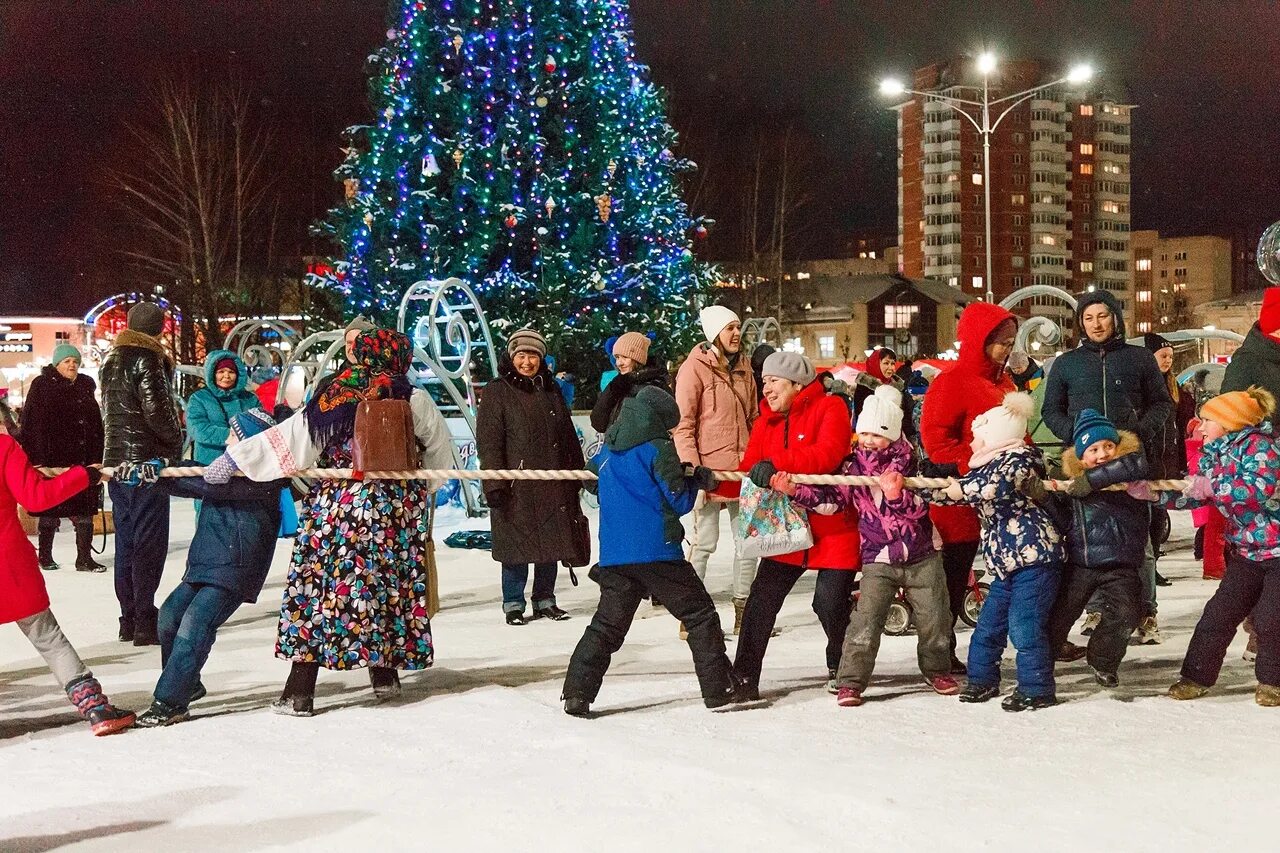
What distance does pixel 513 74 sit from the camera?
18125mm

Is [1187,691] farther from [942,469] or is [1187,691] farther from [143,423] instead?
[143,423]

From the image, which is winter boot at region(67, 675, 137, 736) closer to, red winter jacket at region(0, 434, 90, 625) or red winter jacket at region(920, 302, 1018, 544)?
red winter jacket at region(0, 434, 90, 625)

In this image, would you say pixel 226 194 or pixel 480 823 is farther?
pixel 226 194

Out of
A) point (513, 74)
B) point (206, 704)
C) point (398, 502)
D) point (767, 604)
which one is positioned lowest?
point (206, 704)

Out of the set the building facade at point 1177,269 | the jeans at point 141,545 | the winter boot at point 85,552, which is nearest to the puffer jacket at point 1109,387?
the jeans at point 141,545

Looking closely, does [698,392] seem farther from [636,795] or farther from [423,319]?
[423,319]

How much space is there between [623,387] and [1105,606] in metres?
2.53

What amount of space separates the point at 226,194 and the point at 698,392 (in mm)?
29532

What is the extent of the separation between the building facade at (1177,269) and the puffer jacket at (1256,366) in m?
153

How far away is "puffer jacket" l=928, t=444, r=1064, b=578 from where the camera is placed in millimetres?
5648

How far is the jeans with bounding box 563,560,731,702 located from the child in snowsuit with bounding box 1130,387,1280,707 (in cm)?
196

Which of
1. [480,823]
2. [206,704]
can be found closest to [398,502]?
[206,704]

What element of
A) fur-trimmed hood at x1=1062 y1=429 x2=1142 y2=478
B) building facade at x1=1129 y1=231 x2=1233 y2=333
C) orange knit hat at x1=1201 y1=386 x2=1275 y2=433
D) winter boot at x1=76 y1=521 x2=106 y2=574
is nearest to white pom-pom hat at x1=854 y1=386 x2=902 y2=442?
fur-trimmed hood at x1=1062 y1=429 x2=1142 y2=478

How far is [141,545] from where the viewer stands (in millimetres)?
7809
